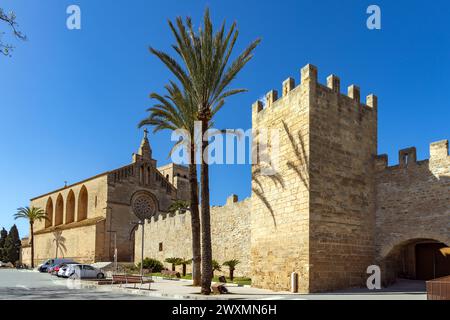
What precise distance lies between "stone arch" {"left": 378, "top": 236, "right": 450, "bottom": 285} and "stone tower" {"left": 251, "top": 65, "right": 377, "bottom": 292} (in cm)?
75

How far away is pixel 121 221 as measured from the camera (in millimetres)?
43219

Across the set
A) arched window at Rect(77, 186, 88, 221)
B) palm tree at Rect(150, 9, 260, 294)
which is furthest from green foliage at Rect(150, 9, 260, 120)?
arched window at Rect(77, 186, 88, 221)

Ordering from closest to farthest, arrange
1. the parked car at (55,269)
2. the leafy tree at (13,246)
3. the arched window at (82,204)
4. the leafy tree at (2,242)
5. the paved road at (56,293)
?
the paved road at (56,293) < the parked car at (55,269) < the arched window at (82,204) < the leafy tree at (13,246) < the leafy tree at (2,242)

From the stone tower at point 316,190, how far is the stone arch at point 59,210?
135 ft

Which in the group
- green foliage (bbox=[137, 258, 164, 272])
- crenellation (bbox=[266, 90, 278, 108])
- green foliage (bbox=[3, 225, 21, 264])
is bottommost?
green foliage (bbox=[3, 225, 21, 264])

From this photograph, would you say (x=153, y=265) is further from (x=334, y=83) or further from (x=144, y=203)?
(x=334, y=83)

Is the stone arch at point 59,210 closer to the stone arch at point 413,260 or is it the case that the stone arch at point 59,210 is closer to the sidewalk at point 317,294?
the sidewalk at point 317,294

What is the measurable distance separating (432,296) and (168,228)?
24.4 meters

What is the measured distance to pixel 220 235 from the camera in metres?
26.4

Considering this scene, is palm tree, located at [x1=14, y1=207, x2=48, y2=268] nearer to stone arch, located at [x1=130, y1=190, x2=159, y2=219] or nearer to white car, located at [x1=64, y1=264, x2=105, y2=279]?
stone arch, located at [x1=130, y1=190, x2=159, y2=219]

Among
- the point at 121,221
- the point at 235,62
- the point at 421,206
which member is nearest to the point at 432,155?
the point at 421,206

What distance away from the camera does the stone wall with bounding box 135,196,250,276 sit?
24438 millimetres

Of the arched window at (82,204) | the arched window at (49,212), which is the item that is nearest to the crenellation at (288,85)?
the arched window at (82,204)

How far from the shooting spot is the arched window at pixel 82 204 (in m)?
48.0
